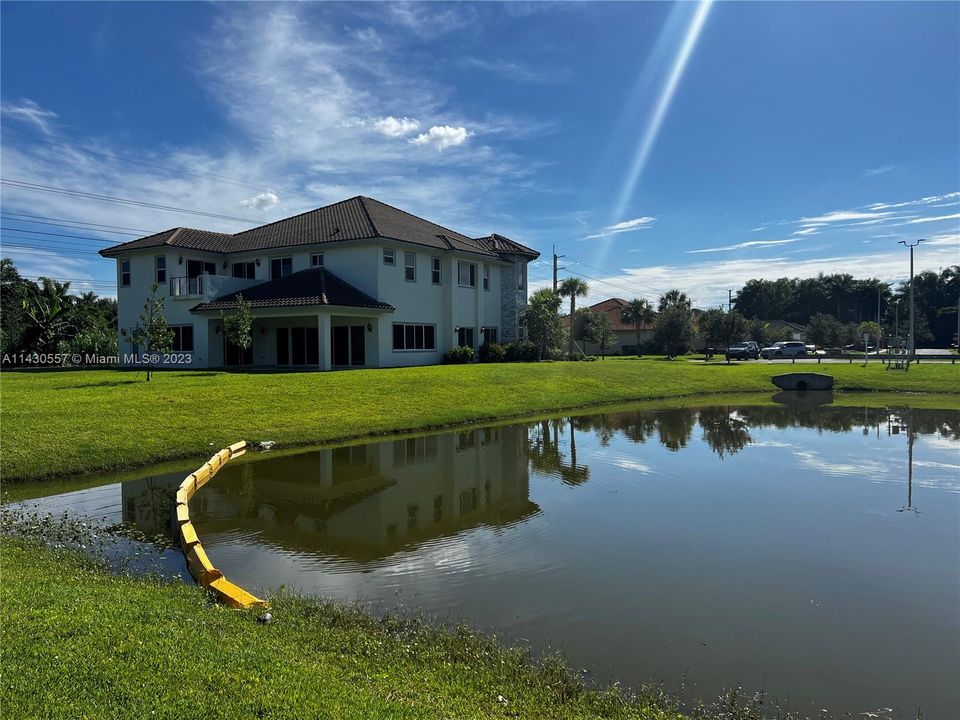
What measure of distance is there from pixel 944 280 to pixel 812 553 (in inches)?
4813

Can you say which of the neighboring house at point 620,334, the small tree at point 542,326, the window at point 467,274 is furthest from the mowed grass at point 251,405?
the neighboring house at point 620,334

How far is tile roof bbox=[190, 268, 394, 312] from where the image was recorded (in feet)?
99.0

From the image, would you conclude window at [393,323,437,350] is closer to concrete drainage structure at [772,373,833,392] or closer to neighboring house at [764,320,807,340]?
concrete drainage structure at [772,373,833,392]

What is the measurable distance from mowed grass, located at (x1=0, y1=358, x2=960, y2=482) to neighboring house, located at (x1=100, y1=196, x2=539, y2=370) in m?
5.04

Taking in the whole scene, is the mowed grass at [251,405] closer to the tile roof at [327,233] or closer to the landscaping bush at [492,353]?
the landscaping bush at [492,353]

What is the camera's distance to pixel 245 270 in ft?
120

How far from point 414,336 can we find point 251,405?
52.5ft

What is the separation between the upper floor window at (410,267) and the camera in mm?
34188

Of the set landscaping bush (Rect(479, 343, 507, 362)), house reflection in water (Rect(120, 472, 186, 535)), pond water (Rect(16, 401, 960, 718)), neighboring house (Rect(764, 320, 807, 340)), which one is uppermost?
neighboring house (Rect(764, 320, 807, 340))

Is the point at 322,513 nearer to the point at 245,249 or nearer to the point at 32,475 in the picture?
the point at 32,475

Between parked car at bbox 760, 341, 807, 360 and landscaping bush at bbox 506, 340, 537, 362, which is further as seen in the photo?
parked car at bbox 760, 341, 807, 360

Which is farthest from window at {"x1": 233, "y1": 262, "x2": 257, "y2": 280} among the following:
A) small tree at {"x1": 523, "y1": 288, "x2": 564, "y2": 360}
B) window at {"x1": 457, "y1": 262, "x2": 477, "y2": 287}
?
Answer: small tree at {"x1": 523, "y1": 288, "x2": 564, "y2": 360}

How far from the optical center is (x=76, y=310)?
44.7m

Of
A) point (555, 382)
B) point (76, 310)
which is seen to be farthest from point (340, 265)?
point (76, 310)
